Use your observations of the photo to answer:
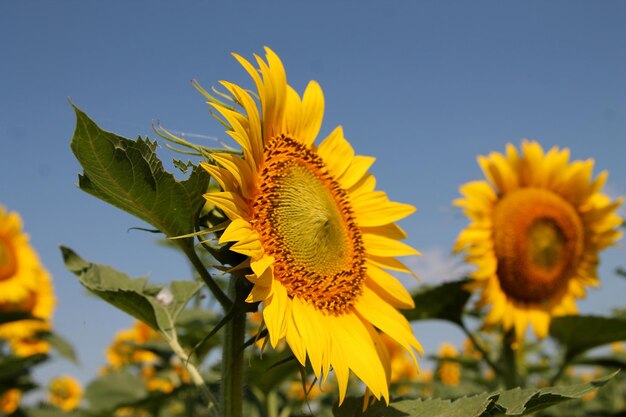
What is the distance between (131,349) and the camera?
30.1ft

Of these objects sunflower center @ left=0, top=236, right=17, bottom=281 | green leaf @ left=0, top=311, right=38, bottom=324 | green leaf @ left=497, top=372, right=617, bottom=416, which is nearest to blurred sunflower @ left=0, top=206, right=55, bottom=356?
sunflower center @ left=0, top=236, right=17, bottom=281

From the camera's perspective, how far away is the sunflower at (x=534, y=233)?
4.19m

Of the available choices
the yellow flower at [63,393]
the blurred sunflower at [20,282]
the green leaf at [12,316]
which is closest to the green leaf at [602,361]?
the green leaf at [12,316]

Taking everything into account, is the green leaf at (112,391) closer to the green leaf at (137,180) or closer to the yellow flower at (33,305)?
the yellow flower at (33,305)

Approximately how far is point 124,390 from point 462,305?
2.58 m

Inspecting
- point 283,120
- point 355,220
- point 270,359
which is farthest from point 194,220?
point 270,359

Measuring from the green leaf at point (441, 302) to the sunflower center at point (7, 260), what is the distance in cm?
452

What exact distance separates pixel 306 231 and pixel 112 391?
363cm

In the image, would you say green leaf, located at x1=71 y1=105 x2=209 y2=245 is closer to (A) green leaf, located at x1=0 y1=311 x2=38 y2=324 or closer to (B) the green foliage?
(B) the green foliage

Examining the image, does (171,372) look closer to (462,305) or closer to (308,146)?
(462,305)

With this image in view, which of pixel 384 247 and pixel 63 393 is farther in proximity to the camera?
pixel 63 393

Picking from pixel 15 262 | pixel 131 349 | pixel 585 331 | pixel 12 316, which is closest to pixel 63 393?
pixel 131 349

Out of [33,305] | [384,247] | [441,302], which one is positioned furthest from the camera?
[33,305]

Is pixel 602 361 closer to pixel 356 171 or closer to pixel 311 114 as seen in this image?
pixel 356 171
